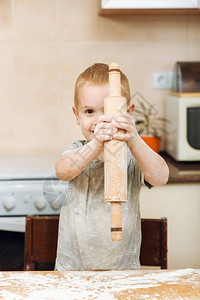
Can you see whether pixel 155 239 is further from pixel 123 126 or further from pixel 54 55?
pixel 54 55

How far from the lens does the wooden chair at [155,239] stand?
2.07ft

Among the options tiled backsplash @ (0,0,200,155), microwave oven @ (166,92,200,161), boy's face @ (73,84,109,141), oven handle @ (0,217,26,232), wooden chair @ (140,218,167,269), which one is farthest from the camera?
tiled backsplash @ (0,0,200,155)

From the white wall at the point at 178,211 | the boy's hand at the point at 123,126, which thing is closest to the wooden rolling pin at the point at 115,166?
the boy's hand at the point at 123,126

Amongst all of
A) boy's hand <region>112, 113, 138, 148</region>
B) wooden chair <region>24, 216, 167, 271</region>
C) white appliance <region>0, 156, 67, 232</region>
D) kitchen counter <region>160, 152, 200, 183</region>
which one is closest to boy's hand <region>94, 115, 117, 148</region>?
boy's hand <region>112, 113, 138, 148</region>

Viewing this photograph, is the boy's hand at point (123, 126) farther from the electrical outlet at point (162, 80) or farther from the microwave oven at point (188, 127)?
the electrical outlet at point (162, 80)

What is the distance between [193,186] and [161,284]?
1.79 ft

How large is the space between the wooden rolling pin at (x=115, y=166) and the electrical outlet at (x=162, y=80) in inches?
37.2

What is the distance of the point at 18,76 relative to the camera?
1195mm

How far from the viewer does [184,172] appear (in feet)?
3.14

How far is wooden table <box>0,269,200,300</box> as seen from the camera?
1.34 feet

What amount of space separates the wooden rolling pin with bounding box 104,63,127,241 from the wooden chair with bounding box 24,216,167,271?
32 centimetres

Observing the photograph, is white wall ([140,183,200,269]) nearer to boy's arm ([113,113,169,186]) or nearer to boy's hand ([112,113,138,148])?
boy's arm ([113,113,169,186])

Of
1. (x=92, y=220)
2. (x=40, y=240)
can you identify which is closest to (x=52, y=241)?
(x=40, y=240)

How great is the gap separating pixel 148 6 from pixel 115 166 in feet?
2.82
